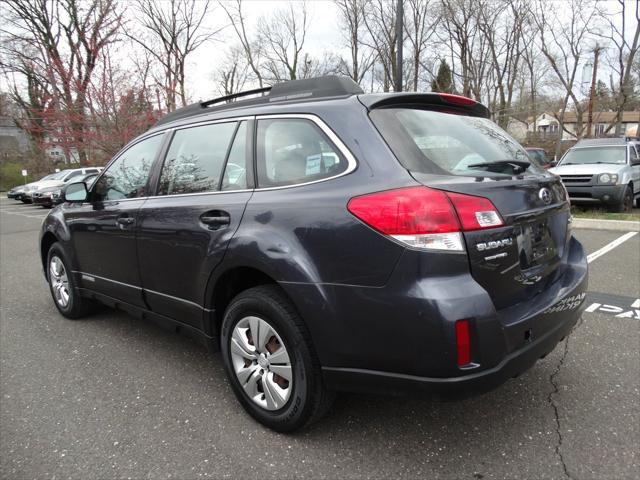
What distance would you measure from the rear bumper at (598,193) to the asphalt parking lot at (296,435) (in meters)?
7.06

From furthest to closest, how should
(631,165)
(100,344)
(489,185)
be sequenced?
1. (631,165)
2. (100,344)
3. (489,185)

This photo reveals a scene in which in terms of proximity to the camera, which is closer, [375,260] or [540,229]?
[375,260]

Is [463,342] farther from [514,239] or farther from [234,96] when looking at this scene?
[234,96]

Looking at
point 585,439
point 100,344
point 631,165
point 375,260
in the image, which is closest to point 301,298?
point 375,260

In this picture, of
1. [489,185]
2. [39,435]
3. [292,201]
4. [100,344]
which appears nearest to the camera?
[489,185]

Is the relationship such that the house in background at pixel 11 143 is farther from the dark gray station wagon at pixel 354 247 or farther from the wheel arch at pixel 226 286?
the wheel arch at pixel 226 286

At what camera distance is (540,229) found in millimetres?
2270

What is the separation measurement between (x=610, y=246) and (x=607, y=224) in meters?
1.84

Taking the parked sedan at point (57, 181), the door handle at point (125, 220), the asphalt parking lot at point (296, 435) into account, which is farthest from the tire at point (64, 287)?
the parked sedan at point (57, 181)

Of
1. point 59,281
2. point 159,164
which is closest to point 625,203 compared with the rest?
point 159,164

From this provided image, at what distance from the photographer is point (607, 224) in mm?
8500

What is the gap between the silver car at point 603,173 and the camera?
966 centimetres

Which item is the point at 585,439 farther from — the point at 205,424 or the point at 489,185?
the point at 205,424

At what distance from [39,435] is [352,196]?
215 centimetres
